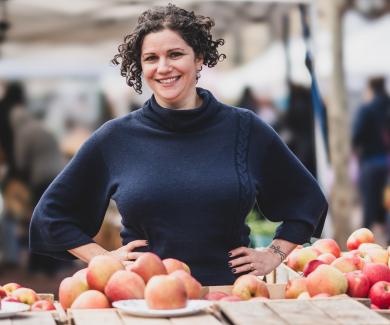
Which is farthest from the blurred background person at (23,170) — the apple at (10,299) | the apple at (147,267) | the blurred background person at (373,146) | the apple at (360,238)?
the apple at (147,267)

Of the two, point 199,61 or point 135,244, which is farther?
point 199,61

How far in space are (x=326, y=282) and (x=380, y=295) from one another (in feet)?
0.65

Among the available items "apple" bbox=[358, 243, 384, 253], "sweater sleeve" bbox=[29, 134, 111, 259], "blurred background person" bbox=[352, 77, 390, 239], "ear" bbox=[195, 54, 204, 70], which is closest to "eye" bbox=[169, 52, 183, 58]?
"ear" bbox=[195, 54, 204, 70]

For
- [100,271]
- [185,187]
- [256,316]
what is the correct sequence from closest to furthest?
[256,316], [100,271], [185,187]

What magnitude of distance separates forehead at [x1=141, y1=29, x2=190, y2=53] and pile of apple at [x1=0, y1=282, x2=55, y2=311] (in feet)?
3.23

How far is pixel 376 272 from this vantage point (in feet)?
12.8

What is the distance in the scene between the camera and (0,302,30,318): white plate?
326 centimetres

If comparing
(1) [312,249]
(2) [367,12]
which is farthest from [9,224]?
(2) [367,12]

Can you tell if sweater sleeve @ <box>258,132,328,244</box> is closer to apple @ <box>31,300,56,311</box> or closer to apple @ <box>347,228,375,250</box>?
apple @ <box>347,228,375,250</box>

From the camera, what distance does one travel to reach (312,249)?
4.66m

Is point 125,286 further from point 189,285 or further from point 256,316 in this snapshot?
point 256,316

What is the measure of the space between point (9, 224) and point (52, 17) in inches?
91.3

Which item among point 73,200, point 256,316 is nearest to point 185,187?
point 73,200

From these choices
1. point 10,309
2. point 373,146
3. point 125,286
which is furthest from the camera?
point 373,146
